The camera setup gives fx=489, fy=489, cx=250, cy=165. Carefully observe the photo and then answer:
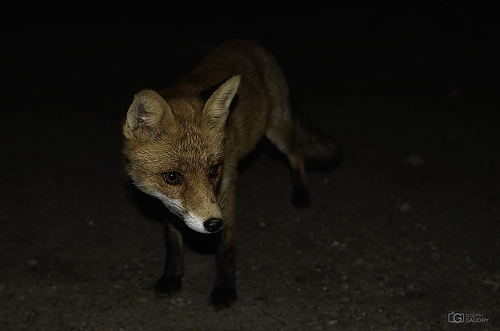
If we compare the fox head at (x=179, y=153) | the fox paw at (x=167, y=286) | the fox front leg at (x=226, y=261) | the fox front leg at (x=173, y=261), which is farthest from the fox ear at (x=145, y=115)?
the fox paw at (x=167, y=286)

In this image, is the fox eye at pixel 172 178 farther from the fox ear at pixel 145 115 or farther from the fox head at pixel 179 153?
the fox ear at pixel 145 115

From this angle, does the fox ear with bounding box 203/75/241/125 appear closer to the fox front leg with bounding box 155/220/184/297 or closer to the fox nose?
the fox nose

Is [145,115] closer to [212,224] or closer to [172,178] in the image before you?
[172,178]

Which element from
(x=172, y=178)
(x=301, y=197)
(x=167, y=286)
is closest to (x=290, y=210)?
(x=301, y=197)

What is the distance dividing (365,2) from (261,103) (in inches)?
367

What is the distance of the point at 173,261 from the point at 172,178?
926 millimetres

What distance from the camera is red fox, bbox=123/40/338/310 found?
7.64ft

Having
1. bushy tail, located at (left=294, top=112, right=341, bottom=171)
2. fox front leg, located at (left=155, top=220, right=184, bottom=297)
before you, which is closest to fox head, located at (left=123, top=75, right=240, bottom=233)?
fox front leg, located at (left=155, top=220, right=184, bottom=297)

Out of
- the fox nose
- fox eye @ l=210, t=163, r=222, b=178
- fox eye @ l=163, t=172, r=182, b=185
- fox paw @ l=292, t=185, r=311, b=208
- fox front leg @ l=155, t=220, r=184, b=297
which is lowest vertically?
fox paw @ l=292, t=185, r=311, b=208

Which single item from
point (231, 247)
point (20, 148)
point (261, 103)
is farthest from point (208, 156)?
point (20, 148)

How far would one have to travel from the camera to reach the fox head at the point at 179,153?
7.45 feet

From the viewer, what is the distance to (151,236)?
142 inches

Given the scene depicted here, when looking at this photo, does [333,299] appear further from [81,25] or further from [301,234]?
[81,25]

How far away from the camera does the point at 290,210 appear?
397 centimetres
